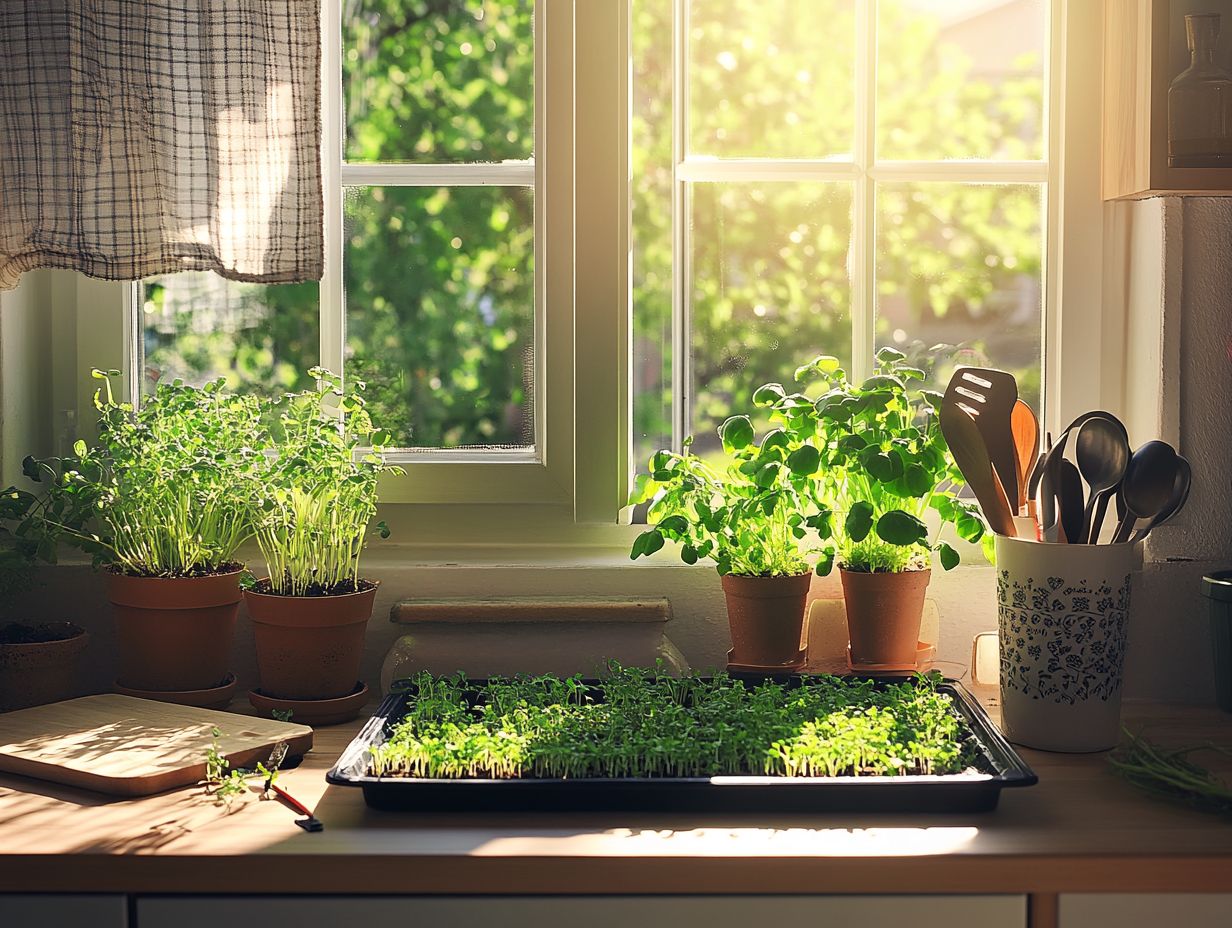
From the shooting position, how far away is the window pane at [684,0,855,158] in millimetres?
1823

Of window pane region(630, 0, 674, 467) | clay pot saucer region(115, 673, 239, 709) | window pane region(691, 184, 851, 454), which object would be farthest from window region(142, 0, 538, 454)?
clay pot saucer region(115, 673, 239, 709)

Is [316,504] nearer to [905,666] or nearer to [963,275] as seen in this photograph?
[905,666]

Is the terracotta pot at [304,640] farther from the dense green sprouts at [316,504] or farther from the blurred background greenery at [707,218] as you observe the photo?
the blurred background greenery at [707,218]

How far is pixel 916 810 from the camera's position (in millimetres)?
1193

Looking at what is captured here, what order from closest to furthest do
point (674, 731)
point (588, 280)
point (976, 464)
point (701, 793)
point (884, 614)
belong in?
point (701, 793) < point (674, 731) < point (976, 464) < point (884, 614) < point (588, 280)

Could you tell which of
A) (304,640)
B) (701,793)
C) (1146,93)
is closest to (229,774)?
A: (304,640)

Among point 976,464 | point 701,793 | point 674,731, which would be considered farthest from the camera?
point 976,464

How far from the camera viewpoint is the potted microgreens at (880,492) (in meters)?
1.56

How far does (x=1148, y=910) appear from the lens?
1110mm

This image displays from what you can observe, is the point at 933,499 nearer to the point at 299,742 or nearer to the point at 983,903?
the point at 983,903

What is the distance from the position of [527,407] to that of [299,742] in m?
0.68

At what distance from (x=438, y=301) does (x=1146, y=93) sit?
3.27 feet

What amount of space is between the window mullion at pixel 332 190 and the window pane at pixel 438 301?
0.06 ft

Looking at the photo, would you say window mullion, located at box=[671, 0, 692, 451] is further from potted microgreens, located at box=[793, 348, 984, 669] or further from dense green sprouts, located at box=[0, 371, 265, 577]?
dense green sprouts, located at box=[0, 371, 265, 577]
